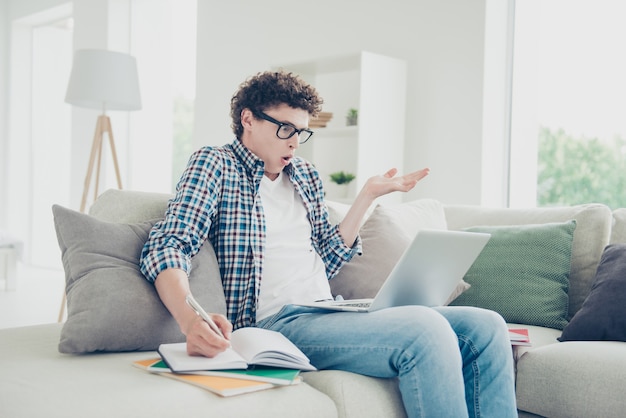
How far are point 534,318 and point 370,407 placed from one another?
3.42 feet

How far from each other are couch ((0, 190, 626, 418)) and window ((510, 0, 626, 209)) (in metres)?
1.39

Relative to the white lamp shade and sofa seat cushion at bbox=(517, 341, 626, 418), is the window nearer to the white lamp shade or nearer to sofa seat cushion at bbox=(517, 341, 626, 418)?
sofa seat cushion at bbox=(517, 341, 626, 418)

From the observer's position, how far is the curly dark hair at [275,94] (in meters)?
1.98

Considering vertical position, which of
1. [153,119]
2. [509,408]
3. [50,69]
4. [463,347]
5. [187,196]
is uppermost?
[50,69]

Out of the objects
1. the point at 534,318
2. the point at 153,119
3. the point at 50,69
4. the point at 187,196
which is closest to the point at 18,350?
the point at 187,196

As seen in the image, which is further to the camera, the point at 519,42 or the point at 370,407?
the point at 519,42

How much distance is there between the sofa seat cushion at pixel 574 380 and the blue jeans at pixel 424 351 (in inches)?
12.3

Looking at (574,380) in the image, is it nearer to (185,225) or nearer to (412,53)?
(185,225)

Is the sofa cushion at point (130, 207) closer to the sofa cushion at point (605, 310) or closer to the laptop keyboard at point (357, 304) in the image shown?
the laptop keyboard at point (357, 304)

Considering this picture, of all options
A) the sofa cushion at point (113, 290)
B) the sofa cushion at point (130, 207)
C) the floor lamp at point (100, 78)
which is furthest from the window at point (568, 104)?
the sofa cushion at point (113, 290)

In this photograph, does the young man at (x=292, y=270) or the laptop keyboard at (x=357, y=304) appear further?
the laptop keyboard at (x=357, y=304)

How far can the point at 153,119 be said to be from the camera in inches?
265

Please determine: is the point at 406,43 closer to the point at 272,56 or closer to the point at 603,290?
the point at 272,56

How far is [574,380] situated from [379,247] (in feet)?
2.50
